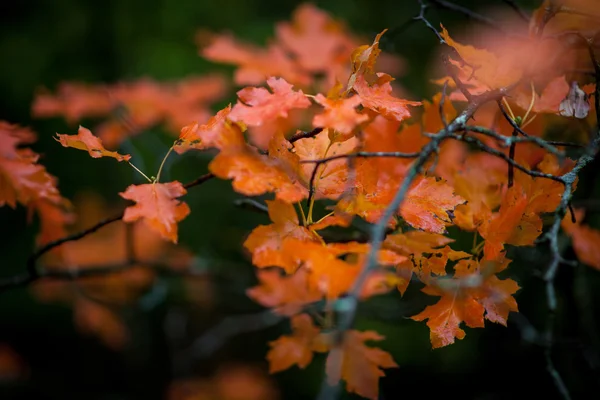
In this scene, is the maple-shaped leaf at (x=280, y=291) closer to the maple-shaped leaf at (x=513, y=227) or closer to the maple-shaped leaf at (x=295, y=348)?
the maple-shaped leaf at (x=295, y=348)

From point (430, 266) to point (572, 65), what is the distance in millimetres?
587

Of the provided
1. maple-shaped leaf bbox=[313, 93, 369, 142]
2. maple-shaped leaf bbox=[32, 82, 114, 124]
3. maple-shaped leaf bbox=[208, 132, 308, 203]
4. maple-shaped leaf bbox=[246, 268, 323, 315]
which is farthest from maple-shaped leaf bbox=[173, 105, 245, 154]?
maple-shaped leaf bbox=[32, 82, 114, 124]

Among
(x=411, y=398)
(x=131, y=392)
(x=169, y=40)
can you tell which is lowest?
(x=131, y=392)

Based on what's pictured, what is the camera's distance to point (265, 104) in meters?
0.66

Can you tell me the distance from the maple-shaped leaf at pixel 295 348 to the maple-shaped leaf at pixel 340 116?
438mm

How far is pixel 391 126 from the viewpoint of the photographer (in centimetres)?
92

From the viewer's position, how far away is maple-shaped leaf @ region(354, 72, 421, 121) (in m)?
0.68

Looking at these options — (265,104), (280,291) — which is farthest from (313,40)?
(265,104)

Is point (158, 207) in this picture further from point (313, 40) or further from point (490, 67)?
point (313, 40)

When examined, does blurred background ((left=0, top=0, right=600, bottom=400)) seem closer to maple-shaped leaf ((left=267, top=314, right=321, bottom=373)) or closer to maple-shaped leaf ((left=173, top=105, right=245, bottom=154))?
maple-shaped leaf ((left=267, top=314, right=321, bottom=373))

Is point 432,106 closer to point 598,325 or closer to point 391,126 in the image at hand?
point 391,126

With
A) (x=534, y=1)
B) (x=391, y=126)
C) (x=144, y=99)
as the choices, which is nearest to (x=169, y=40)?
(x=144, y=99)

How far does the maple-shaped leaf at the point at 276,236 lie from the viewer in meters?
0.62

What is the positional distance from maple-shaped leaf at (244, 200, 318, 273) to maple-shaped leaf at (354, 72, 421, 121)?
0.67ft
